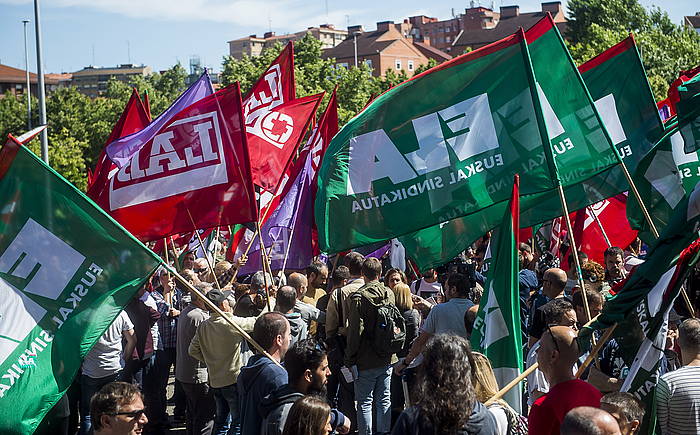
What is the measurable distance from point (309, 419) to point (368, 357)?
3884mm

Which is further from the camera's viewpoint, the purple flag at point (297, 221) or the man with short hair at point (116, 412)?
A: the purple flag at point (297, 221)

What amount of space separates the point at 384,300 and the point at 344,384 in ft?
3.16

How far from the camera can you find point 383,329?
8.04 m

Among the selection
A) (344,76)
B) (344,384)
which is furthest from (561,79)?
(344,76)

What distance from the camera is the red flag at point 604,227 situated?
420 inches

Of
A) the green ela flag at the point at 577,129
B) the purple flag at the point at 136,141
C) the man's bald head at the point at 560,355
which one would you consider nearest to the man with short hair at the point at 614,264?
the green ela flag at the point at 577,129

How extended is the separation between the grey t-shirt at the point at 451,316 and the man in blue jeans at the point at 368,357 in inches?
27.9

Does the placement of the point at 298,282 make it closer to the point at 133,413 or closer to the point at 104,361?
the point at 104,361

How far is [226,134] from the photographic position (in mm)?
7918

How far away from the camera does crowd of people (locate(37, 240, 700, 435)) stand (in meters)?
4.19

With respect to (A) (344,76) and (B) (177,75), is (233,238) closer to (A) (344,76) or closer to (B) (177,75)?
(A) (344,76)

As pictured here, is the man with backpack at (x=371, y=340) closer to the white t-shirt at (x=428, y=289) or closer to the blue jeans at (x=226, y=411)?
the blue jeans at (x=226, y=411)

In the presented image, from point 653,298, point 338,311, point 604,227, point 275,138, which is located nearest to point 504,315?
point 653,298

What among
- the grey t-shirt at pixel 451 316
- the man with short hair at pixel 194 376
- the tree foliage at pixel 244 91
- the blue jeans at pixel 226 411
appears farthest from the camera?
the tree foliage at pixel 244 91
